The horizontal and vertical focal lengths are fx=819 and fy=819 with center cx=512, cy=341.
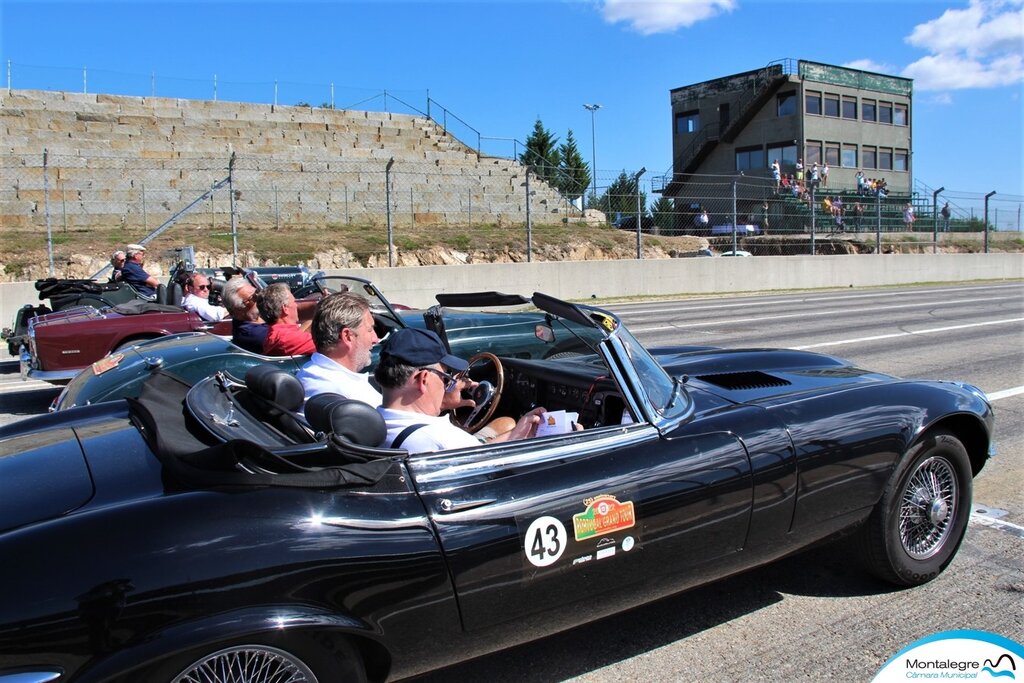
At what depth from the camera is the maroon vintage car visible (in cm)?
777

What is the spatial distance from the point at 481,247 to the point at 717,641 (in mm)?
22923

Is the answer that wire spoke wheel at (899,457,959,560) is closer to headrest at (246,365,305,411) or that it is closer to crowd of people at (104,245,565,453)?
crowd of people at (104,245,565,453)

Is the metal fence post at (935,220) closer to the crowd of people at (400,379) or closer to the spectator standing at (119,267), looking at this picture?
the spectator standing at (119,267)

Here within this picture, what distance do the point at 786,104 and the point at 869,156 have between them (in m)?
7.07

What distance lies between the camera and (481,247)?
25609 mm

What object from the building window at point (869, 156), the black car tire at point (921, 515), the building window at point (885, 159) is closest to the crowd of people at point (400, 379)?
the black car tire at point (921, 515)

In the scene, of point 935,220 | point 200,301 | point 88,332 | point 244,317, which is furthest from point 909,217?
point 88,332

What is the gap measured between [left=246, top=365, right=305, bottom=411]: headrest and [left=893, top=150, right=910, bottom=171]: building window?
2344 inches

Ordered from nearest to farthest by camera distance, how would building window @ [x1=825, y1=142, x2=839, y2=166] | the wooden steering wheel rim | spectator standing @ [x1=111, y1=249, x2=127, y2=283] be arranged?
1. the wooden steering wheel rim
2. spectator standing @ [x1=111, y1=249, x2=127, y2=283]
3. building window @ [x1=825, y1=142, x2=839, y2=166]

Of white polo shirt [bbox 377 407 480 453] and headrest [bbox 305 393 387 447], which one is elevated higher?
headrest [bbox 305 393 387 447]

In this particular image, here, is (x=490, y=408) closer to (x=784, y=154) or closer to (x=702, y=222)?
(x=702, y=222)

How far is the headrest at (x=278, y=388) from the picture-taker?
298cm

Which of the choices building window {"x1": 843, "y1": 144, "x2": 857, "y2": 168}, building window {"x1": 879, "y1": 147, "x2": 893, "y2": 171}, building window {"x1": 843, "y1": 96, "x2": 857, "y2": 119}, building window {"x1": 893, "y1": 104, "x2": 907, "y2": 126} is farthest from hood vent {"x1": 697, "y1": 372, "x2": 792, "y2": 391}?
building window {"x1": 893, "y1": 104, "x2": 907, "y2": 126}

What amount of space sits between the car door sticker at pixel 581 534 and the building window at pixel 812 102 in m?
53.0
